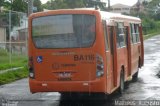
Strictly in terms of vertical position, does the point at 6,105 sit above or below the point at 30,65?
below

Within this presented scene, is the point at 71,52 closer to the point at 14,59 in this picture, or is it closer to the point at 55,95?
the point at 55,95

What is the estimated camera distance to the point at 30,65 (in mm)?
12383

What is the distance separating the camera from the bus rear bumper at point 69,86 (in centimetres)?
1167

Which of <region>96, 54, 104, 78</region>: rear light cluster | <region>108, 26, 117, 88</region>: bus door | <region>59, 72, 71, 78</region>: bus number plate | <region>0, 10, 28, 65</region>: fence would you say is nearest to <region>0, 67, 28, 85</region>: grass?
<region>0, 10, 28, 65</region>: fence

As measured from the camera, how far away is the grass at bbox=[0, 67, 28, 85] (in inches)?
736

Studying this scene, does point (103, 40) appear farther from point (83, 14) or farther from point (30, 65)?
point (30, 65)

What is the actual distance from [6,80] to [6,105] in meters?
6.35

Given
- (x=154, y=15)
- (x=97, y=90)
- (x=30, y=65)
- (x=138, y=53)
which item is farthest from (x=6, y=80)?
(x=154, y=15)

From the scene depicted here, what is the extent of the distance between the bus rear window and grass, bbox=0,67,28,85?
623cm

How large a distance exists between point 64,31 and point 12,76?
27.4ft

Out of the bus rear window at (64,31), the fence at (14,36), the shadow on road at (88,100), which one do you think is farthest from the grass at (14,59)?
the bus rear window at (64,31)

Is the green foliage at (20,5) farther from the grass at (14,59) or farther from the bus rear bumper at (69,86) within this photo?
the bus rear bumper at (69,86)

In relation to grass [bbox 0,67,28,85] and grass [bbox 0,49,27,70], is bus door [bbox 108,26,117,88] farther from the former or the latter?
grass [bbox 0,49,27,70]

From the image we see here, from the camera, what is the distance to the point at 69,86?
11875 mm
